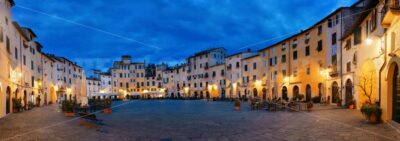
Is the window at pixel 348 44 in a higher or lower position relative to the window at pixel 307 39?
lower

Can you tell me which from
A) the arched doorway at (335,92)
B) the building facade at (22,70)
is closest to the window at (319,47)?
the arched doorway at (335,92)

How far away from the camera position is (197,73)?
69.9 meters

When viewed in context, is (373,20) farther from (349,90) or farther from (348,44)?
(349,90)

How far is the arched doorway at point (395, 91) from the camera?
11359 millimetres

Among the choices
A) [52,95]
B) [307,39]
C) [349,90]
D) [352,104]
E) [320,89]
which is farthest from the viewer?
[52,95]

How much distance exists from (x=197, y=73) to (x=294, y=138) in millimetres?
60903

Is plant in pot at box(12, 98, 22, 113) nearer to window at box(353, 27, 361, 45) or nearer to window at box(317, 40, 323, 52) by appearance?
window at box(353, 27, 361, 45)

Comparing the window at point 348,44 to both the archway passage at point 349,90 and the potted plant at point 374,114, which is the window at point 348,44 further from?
the potted plant at point 374,114

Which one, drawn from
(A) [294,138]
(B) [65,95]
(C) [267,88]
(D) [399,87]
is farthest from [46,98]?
(D) [399,87]

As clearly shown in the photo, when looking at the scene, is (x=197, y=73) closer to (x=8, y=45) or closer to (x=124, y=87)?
(x=124, y=87)

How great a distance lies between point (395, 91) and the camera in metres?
11.7

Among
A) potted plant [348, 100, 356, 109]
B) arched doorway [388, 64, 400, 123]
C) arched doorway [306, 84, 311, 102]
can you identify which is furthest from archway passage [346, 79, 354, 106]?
arched doorway [388, 64, 400, 123]

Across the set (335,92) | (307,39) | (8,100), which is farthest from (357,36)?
(8,100)

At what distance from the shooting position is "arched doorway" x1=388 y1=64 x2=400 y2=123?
37.3 feet
